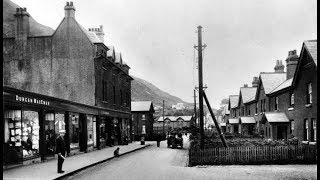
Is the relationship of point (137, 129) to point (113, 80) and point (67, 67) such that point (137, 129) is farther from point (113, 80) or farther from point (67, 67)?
point (67, 67)

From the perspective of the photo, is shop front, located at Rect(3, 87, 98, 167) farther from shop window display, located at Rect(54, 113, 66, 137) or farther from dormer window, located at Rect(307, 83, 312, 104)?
dormer window, located at Rect(307, 83, 312, 104)

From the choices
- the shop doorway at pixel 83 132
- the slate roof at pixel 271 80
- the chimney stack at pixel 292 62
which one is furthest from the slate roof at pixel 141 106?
the shop doorway at pixel 83 132

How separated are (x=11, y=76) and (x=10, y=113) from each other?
15.2 m

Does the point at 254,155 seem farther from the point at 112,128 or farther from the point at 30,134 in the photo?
the point at 112,128

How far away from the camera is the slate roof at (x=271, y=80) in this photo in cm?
3791

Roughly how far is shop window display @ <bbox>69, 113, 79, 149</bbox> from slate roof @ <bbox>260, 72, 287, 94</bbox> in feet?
69.3

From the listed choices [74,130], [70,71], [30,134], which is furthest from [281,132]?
[30,134]

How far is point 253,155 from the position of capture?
59.9ft

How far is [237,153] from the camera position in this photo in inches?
719

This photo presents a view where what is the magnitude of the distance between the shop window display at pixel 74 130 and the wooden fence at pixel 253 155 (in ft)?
29.5

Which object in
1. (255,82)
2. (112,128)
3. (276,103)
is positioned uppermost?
(255,82)

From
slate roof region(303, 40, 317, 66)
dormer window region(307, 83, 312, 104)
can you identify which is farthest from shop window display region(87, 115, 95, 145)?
slate roof region(303, 40, 317, 66)

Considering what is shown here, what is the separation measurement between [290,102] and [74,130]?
17.9 m

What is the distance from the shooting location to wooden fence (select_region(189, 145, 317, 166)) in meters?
18.0
